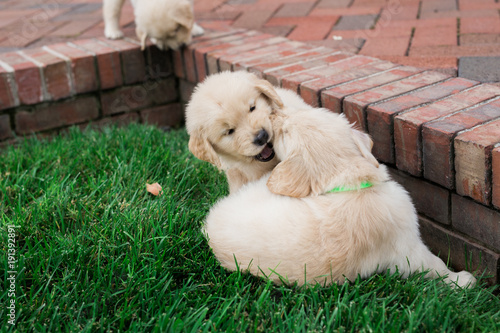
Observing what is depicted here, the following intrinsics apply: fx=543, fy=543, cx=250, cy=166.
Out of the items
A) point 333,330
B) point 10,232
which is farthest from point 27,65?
point 333,330

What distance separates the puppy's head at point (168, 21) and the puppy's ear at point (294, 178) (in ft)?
6.25

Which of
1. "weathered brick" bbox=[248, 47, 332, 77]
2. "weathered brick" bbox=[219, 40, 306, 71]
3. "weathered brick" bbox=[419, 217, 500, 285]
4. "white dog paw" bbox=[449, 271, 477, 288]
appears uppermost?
"weathered brick" bbox=[219, 40, 306, 71]

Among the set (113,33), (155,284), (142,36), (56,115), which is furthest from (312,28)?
(155,284)

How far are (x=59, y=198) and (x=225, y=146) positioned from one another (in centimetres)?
79

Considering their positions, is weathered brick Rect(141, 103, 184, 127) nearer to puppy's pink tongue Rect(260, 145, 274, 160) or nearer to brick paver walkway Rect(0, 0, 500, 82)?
brick paver walkway Rect(0, 0, 500, 82)

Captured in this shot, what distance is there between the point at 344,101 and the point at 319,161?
1.87 feet

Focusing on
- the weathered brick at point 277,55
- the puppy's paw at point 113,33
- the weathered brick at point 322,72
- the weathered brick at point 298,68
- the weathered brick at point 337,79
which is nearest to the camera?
the weathered brick at point 337,79

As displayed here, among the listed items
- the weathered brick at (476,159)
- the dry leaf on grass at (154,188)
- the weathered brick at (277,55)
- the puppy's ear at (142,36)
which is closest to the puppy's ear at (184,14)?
the puppy's ear at (142,36)

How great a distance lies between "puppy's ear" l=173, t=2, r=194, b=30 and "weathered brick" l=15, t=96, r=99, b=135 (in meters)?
0.79

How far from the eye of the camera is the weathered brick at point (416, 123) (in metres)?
2.05

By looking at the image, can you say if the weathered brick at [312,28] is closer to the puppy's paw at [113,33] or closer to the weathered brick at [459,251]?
the puppy's paw at [113,33]

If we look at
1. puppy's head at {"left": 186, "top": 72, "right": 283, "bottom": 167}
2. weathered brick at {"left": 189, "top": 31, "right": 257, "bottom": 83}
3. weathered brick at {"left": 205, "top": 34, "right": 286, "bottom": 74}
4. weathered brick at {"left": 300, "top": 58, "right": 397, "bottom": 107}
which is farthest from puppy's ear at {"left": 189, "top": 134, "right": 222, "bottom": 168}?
weathered brick at {"left": 189, "top": 31, "right": 257, "bottom": 83}

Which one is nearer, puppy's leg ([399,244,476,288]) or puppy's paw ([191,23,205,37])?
puppy's leg ([399,244,476,288])

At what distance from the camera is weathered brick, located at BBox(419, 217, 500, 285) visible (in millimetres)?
1991
